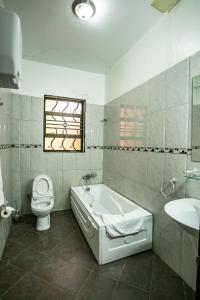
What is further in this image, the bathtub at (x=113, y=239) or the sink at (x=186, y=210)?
the bathtub at (x=113, y=239)

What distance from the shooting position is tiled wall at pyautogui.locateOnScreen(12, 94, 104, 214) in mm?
2838

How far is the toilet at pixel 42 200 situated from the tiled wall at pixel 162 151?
1231mm

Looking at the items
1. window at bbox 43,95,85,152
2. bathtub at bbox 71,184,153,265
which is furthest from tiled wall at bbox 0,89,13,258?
bathtub at bbox 71,184,153,265

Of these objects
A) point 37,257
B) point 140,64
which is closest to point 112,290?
point 37,257

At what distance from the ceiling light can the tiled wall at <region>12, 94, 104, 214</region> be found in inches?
60.8

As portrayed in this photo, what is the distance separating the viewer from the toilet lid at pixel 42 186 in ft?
9.09

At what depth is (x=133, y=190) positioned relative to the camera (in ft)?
7.93

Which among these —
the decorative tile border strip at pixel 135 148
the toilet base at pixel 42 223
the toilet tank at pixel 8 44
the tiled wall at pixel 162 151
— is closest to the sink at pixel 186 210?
the tiled wall at pixel 162 151

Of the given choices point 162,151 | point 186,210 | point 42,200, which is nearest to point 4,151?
point 42,200

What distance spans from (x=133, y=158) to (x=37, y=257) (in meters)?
1.76

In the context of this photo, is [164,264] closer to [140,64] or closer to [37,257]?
[37,257]

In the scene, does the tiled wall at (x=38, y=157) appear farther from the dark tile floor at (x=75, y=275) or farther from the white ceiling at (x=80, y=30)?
the dark tile floor at (x=75, y=275)

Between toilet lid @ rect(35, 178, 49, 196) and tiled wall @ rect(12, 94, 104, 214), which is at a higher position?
tiled wall @ rect(12, 94, 104, 214)

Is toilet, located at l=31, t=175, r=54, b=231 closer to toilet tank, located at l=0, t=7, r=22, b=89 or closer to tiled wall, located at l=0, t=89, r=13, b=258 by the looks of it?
tiled wall, located at l=0, t=89, r=13, b=258
